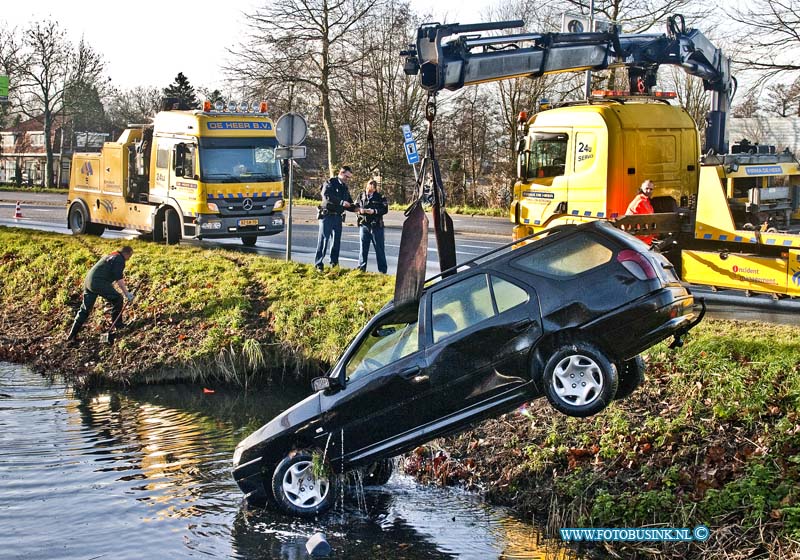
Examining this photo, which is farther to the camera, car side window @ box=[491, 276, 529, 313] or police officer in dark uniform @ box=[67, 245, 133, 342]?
police officer in dark uniform @ box=[67, 245, 133, 342]

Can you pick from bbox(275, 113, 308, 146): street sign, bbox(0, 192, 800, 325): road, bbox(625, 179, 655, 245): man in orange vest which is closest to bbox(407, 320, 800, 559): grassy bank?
bbox(0, 192, 800, 325): road

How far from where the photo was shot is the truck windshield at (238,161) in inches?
885

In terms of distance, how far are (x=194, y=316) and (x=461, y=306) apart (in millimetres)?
9700

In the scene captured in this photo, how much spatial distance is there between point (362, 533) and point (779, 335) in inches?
227

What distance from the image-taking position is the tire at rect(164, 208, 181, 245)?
2314 centimetres

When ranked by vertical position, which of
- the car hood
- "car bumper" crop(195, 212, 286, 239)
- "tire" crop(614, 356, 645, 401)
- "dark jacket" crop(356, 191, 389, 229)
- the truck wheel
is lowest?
the car hood

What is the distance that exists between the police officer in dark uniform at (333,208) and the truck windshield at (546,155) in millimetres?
3334

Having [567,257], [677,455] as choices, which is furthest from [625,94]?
[567,257]

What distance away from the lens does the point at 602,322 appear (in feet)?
25.9

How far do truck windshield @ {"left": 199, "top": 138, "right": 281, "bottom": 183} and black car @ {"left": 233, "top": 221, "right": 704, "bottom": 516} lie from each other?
13.9 metres

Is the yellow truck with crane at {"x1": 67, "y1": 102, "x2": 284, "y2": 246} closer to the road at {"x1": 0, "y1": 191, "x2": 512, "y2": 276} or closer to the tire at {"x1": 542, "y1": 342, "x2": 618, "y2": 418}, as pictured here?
the road at {"x1": 0, "y1": 191, "x2": 512, "y2": 276}

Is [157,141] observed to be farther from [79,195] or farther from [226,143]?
[79,195]

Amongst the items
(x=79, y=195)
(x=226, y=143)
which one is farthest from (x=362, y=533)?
(x=79, y=195)

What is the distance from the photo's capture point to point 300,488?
9445mm
